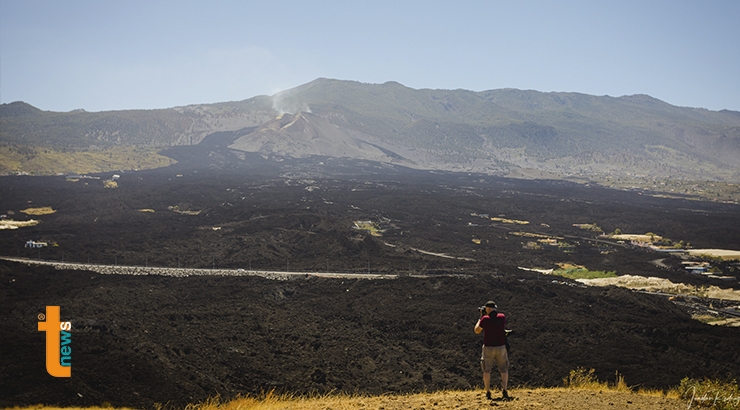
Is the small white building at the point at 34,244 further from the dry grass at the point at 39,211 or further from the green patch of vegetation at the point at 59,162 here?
the green patch of vegetation at the point at 59,162

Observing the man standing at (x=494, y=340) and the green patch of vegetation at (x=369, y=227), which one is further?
the green patch of vegetation at (x=369, y=227)

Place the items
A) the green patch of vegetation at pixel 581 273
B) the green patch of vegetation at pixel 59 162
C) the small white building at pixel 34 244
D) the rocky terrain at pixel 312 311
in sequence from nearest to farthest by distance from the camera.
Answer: the rocky terrain at pixel 312 311, the small white building at pixel 34 244, the green patch of vegetation at pixel 581 273, the green patch of vegetation at pixel 59 162

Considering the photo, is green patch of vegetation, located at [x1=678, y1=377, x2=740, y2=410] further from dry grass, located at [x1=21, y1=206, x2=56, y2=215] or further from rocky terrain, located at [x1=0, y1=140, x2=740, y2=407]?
dry grass, located at [x1=21, y1=206, x2=56, y2=215]

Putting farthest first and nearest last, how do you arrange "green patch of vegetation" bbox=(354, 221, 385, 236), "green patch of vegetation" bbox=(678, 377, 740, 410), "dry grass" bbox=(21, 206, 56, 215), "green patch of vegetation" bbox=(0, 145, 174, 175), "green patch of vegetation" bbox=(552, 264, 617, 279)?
"green patch of vegetation" bbox=(0, 145, 174, 175) < "dry grass" bbox=(21, 206, 56, 215) < "green patch of vegetation" bbox=(354, 221, 385, 236) < "green patch of vegetation" bbox=(552, 264, 617, 279) < "green patch of vegetation" bbox=(678, 377, 740, 410)

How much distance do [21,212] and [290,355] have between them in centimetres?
7293

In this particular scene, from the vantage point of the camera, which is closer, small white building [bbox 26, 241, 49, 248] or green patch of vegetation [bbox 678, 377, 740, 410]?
green patch of vegetation [bbox 678, 377, 740, 410]

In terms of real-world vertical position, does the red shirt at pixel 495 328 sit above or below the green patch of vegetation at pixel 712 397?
above

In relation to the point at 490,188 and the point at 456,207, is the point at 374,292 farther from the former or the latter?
the point at 490,188

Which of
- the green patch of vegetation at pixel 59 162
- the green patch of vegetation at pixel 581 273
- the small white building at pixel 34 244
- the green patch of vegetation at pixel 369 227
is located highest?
the green patch of vegetation at pixel 59 162

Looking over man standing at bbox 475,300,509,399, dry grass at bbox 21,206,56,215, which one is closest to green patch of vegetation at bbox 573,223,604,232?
dry grass at bbox 21,206,56,215

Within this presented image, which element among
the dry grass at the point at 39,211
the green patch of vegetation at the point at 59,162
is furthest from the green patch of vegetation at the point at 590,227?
the green patch of vegetation at the point at 59,162

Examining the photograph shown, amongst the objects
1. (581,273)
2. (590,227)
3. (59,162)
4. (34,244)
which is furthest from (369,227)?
(59,162)

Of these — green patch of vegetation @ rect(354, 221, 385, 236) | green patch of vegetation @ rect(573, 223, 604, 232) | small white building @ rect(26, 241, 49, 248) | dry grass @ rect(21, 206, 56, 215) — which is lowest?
green patch of vegetation @ rect(573, 223, 604, 232)

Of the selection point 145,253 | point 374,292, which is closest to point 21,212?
point 145,253
